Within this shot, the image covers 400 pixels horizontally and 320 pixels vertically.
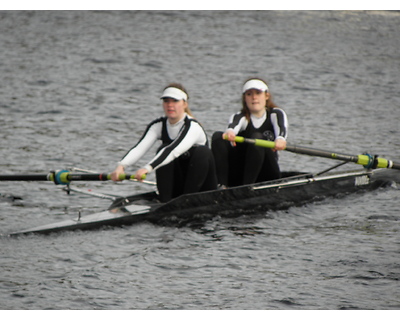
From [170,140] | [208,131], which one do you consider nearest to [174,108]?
[170,140]

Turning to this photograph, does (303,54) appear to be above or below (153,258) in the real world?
above

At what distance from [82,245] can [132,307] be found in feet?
6.39

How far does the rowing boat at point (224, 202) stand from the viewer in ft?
36.6

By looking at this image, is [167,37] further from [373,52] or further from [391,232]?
[391,232]

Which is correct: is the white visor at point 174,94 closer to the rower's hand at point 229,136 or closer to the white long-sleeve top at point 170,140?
the white long-sleeve top at point 170,140

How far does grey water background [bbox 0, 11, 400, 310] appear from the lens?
954cm

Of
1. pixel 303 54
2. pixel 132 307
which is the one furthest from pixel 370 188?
pixel 303 54

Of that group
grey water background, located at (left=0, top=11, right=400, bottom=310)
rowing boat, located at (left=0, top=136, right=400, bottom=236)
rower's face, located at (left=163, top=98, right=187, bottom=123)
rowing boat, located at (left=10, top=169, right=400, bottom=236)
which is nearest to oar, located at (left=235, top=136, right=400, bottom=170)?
rowing boat, located at (left=0, top=136, right=400, bottom=236)

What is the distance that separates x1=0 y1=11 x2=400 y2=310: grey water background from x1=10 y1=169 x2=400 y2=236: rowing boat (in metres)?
0.16

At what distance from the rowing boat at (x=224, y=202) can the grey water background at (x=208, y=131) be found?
0.16 meters

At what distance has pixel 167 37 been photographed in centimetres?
2866

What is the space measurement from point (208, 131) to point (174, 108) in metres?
7.83

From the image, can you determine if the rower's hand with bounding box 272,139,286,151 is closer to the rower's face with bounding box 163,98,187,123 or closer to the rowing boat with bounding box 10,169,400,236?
the rowing boat with bounding box 10,169,400,236

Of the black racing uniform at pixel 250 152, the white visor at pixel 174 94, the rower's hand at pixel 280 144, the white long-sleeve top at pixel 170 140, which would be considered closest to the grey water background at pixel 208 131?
the black racing uniform at pixel 250 152
